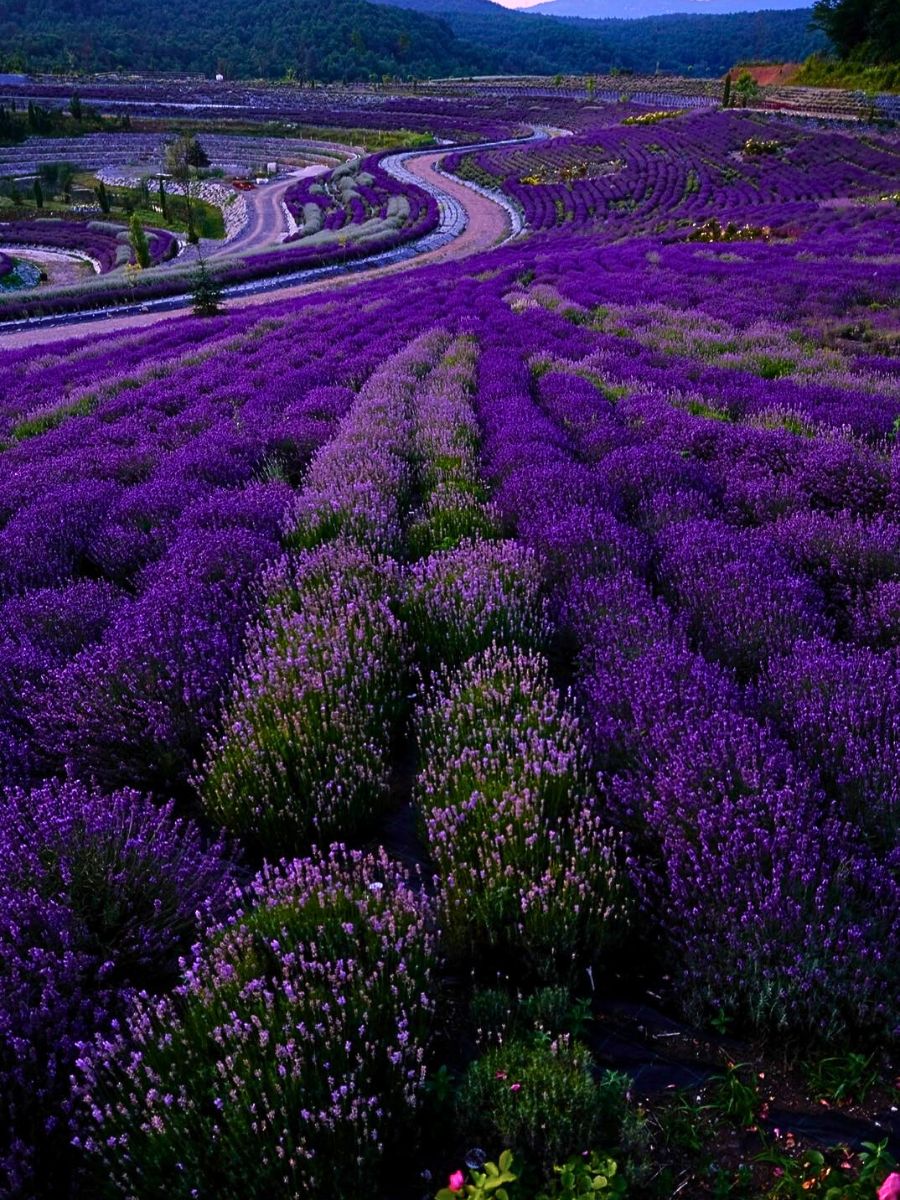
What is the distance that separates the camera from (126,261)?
46.6m

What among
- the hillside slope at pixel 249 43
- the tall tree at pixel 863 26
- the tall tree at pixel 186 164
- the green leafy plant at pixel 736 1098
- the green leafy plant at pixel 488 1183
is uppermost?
the hillside slope at pixel 249 43

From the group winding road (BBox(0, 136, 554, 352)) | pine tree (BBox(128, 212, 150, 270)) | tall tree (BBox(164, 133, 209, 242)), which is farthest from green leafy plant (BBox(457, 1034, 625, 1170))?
tall tree (BBox(164, 133, 209, 242))

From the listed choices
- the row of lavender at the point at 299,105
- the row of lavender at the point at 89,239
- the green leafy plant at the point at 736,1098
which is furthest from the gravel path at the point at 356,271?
the row of lavender at the point at 299,105

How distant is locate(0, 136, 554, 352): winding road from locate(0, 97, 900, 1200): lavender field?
18893 millimetres

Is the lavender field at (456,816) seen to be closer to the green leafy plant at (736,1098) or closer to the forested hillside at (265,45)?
the green leafy plant at (736,1098)

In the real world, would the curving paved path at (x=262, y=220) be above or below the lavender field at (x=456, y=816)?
above

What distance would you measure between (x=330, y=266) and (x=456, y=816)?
37.7m

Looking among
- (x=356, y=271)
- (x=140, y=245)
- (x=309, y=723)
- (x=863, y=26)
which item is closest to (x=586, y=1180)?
(x=309, y=723)

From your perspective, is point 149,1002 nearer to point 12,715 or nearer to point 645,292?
point 12,715

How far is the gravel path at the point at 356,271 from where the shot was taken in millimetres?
26688

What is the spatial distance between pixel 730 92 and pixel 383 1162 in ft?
324

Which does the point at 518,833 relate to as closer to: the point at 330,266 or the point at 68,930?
the point at 68,930

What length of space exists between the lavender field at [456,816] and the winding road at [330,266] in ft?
62.0

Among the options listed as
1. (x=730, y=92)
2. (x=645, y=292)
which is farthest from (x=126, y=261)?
(x=730, y=92)
